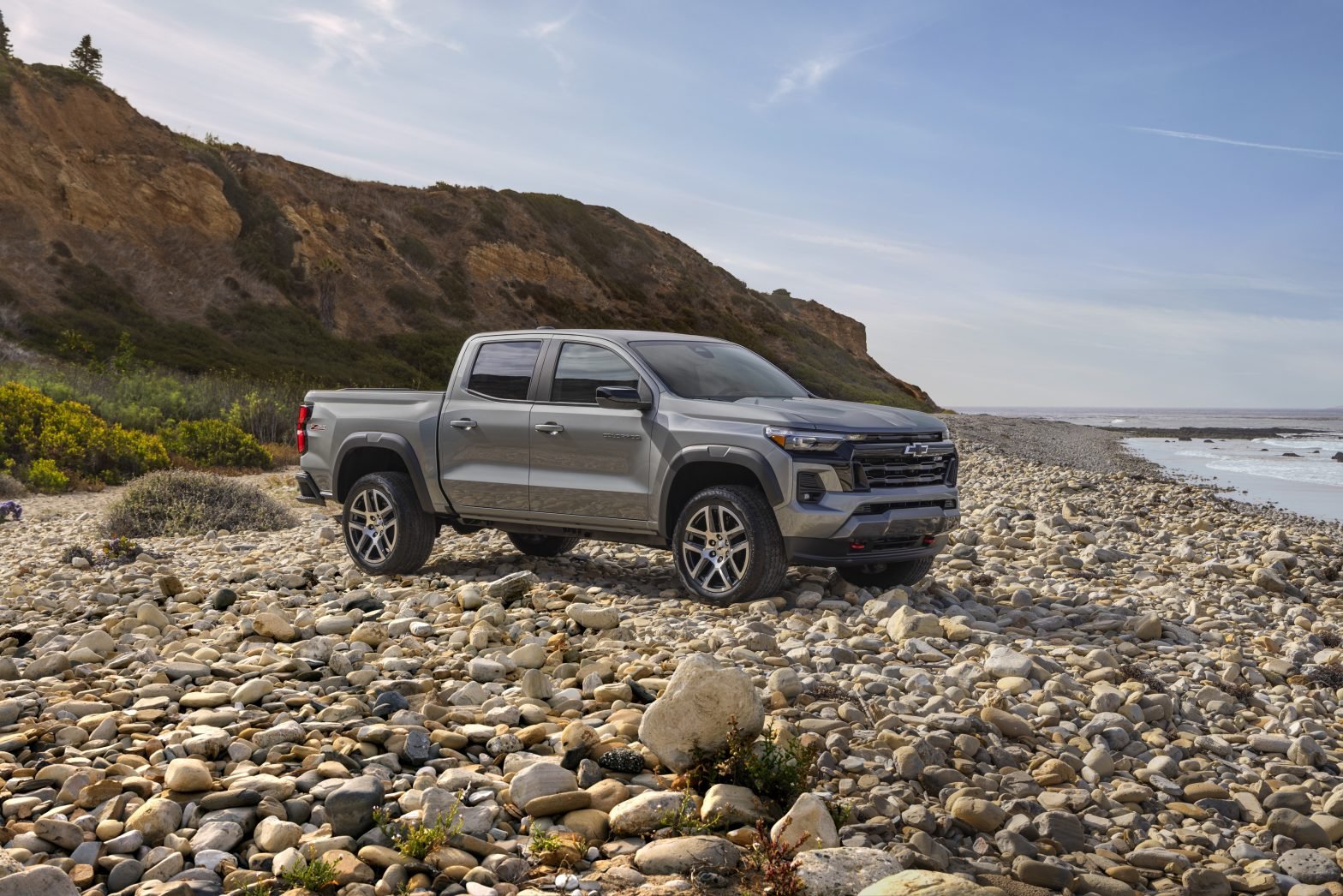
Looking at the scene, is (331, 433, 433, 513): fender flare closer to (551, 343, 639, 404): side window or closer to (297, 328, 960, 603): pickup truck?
(297, 328, 960, 603): pickup truck

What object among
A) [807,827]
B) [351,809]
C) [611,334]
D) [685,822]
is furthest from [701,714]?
[611,334]

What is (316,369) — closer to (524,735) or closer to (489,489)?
(489,489)

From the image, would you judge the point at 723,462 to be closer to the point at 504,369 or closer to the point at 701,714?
the point at 504,369

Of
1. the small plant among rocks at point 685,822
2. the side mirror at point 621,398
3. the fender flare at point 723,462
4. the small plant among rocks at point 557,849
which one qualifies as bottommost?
the small plant among rocks at point 557,849

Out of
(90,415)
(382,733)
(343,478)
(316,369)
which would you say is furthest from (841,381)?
(382,733)

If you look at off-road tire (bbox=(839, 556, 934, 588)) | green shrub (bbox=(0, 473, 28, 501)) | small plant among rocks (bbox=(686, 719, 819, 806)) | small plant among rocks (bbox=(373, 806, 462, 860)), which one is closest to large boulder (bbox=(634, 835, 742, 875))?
small plant among rocks (bbox=(686, 719, 819, 806))

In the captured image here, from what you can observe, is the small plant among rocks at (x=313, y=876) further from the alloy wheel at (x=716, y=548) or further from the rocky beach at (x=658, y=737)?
the alloy wheel at (x=716, y=548)

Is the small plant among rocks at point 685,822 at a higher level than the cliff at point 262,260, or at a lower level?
lower

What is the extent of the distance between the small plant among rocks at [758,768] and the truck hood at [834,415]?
10.3 ft

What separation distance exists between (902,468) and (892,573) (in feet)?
3.80

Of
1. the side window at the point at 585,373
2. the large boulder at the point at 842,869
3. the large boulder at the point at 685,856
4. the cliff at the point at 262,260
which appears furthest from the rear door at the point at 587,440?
the cliff at the point at 262,260

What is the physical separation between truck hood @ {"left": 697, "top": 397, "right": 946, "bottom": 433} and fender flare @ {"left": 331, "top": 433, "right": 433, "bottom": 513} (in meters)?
2.70

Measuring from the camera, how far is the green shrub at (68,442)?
17.1 m

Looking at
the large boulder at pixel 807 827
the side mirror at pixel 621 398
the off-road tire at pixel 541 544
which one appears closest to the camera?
the large boulder at pixel 807 827
